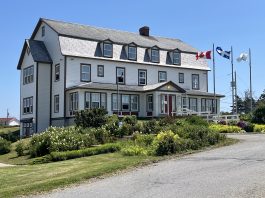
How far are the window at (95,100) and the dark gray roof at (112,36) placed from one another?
616cm

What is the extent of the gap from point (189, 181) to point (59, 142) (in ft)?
40.9

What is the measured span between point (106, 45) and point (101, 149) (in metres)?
24.8

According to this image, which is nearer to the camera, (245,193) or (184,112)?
(245,193)

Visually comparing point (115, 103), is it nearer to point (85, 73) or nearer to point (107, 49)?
point (85, 73)

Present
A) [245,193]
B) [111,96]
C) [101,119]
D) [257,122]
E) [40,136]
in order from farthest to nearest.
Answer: [111,96] < [257,122] < [101,119] < [40,136] < [245,193]

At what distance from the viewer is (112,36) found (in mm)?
47094

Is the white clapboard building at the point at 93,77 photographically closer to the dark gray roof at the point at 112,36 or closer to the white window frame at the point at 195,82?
the dark gray roof at the point at 112,36

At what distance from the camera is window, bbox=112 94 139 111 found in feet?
140

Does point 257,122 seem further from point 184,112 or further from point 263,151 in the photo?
point 263,151

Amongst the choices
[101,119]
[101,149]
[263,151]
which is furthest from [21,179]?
[101,119]

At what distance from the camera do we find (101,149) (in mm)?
20844

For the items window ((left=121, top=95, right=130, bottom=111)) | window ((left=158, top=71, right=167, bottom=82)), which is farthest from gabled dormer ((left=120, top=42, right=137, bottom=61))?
window ((left=121, top=95, right=130, bottom=111))

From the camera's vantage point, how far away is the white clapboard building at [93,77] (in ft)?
136

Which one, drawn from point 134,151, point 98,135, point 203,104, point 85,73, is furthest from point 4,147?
point 203,104
